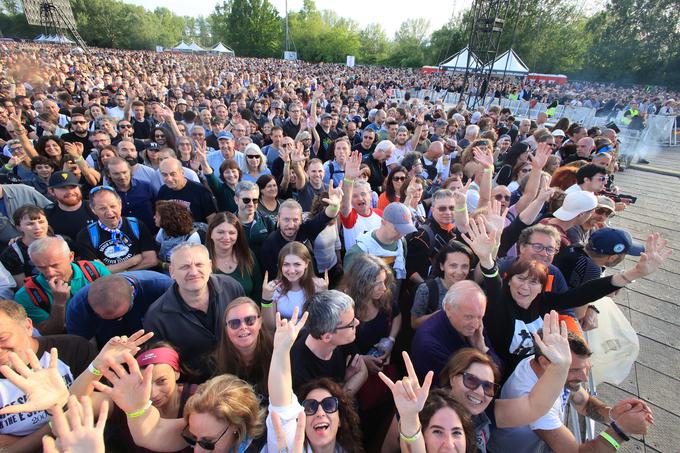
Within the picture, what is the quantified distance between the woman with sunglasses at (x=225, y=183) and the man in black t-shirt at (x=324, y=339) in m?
2.62

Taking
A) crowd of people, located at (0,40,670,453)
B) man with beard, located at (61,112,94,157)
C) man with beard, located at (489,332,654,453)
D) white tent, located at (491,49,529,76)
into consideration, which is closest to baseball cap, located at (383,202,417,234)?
crowd of people, located at (0,40,670,453)

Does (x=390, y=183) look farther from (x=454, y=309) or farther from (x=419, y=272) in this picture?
(x=454, y=309)

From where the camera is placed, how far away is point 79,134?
5605mm

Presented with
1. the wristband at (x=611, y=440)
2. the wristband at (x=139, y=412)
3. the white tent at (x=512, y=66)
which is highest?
the white tent at (x=512, y=66)

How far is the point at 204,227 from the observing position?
3.43 m

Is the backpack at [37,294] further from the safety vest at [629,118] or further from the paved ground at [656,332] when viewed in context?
the safety vest at [629,118]

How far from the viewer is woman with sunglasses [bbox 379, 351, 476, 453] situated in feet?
5.01

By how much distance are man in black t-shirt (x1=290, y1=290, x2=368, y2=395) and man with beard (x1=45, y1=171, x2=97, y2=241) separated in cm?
263

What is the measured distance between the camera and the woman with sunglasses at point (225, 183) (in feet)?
14.2

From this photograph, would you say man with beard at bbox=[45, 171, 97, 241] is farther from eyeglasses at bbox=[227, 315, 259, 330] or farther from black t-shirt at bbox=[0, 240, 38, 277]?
eyeglasses at bbox=[227, 315, 259, 330]

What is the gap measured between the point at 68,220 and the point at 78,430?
2.69 meters

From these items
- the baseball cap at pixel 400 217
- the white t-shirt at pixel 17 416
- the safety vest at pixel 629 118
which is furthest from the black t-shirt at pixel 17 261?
the safety vest at pixel 629 118

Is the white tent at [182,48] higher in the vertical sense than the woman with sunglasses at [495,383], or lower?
higher

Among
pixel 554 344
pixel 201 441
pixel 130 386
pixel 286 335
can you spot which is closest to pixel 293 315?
pixel 286 335
